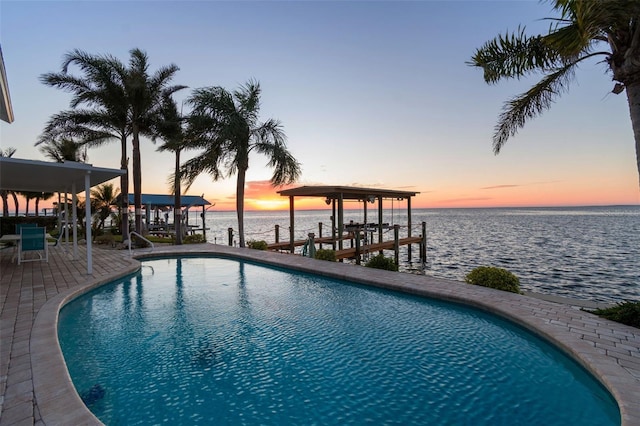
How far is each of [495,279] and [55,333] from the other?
8.00m

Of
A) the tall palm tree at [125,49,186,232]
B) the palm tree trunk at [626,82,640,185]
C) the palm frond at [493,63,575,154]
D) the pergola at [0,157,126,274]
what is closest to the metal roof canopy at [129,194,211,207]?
the tall palm tree at [125,49,186,232]

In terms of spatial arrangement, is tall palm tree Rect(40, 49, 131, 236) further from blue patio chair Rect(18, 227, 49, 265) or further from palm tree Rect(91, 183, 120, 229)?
palm tree Rect(91, 183, 120, 229)

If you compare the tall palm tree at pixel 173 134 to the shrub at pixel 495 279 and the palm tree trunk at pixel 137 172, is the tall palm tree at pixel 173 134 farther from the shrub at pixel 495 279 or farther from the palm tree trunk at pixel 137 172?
the shrub at pixel 495 279

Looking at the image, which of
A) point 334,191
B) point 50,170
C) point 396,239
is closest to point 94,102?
point 50,170

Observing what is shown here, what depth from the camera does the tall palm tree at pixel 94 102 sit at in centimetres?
1327

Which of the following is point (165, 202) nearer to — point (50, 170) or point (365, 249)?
point (365, 249)

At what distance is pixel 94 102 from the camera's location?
46.6 ft

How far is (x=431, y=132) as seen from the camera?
17.9m

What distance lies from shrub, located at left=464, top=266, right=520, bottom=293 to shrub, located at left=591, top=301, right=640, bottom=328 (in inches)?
71.7

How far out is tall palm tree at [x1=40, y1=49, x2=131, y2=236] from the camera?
13.3m

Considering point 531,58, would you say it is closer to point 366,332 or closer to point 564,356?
point 564,356

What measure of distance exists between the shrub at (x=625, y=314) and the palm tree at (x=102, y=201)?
25395 millimetres

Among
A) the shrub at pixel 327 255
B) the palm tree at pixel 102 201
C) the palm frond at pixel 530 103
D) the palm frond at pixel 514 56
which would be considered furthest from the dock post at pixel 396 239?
the palm tree at pixel 102 201

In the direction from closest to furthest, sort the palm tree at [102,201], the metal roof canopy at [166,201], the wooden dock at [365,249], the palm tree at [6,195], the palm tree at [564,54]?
the palm tree at [564,54] → the wooden dock at [365,249] → the palm tree at [102,201] → the metal roof canopy at [166,201] → the palm tree at [6,195]
